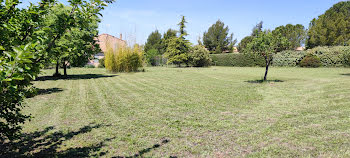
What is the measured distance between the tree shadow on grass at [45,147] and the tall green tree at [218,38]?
182ft

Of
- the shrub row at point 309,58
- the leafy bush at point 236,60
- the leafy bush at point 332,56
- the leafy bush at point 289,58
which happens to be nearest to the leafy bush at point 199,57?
the leafy bush at point 236,60

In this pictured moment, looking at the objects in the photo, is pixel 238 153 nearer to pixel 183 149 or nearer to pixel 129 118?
pixel 183 149

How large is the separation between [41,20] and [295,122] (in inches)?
→ 228

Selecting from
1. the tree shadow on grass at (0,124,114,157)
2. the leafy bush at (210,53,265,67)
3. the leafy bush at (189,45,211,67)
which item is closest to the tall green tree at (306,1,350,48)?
the leafy bush at (210,53,265,67)

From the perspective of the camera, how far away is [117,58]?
22.1 meters

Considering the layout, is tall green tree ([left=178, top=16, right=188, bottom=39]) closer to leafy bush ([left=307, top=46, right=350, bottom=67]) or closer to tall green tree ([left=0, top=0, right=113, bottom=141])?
leafy bush ([left=307, top=46, right=350, bottom=67])

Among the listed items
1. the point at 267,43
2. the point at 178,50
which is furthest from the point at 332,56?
the point at 178,50

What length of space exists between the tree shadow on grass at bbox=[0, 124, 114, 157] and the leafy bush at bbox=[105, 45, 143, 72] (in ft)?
58.0

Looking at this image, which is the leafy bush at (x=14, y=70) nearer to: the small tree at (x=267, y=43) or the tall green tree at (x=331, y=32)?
the small tree at (x=267, y=43)

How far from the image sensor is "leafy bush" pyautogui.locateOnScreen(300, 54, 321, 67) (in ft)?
93.9

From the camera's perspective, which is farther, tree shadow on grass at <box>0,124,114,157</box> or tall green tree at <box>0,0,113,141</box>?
tree shadow on grass at <box>0,124,114,157</box>

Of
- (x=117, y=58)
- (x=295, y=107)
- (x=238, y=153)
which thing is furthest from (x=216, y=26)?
(x=238, y=153)

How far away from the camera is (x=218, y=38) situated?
59.7 m

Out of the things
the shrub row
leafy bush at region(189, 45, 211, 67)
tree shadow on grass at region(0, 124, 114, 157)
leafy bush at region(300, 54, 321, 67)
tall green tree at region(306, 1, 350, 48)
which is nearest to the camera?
tree shadow on grass at region(0, 124, 114, 157)
